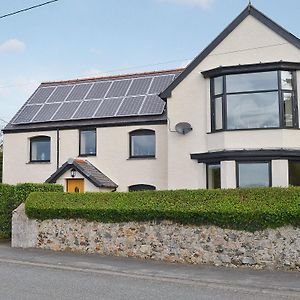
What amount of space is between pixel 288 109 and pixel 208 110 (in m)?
3.05

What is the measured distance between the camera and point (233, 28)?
1809 centimetres

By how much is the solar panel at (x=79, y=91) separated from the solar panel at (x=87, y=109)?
881 mm

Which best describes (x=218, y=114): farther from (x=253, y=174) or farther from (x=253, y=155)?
(x=253, y=174)

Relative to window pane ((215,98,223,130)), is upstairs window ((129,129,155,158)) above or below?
below

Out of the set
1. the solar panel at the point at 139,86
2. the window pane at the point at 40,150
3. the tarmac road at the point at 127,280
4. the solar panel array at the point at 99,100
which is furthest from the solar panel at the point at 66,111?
the tarmac road at the point at 127,280

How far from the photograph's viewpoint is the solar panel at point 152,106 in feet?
69.3

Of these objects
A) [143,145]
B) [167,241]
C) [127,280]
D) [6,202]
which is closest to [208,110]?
[143,145]

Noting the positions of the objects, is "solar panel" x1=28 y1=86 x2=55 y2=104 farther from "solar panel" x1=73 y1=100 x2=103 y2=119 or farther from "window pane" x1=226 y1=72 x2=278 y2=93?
"window pane" x1=226 y1=72 x2=278 y2=93

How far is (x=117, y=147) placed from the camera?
71.2 feet

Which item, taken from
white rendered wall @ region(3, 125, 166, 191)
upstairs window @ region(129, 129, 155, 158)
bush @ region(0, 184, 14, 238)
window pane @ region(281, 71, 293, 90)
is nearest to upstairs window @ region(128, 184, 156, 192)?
white rendered wall @ region(3, 125, 166, 191)

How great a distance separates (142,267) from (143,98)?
37.4 ft

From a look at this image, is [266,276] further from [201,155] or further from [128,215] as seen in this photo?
[201,155]

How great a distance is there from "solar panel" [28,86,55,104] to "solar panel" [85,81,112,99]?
2.72m

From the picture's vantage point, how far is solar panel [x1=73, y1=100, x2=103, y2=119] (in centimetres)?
2261
